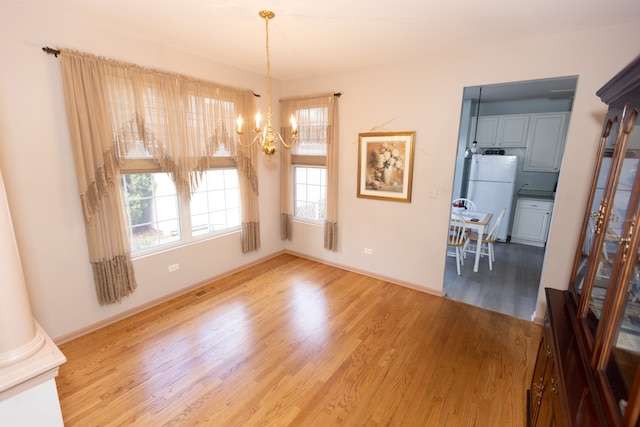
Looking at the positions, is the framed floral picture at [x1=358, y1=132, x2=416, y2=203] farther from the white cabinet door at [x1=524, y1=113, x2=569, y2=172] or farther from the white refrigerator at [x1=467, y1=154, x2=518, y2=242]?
the white cabinet door at [x1=524, y1=113, x2=569, y2=172]

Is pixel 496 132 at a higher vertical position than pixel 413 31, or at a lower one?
lower

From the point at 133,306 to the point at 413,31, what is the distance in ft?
13.1

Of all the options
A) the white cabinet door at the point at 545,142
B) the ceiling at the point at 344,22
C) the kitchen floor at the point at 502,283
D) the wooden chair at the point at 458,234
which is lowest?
the kitchen floor at the point at 502,283

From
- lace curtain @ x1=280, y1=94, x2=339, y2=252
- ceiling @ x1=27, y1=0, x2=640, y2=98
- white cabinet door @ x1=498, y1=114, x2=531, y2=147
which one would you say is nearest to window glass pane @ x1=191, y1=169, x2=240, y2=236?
lace curtain @ x1=280, y1=94, x2=339, y2=252

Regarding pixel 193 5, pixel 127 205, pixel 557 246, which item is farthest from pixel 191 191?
pixel 557 246

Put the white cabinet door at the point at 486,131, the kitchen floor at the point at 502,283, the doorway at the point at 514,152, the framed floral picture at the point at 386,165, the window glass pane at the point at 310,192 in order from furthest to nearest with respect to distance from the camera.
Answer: the white cabinet door at the point at 486,131, the window glass pane at the point at 310,192, the doorway at the point at 514,152, the framed floral picture at the point at 386,165, the kitchen floor at the point at 502,283

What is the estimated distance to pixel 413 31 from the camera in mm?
2611

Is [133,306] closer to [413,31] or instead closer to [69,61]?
[69,61]

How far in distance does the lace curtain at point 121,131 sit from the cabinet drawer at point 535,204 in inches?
219

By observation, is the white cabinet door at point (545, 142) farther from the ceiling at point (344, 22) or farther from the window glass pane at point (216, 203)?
the window glass pane at point (216, 203)

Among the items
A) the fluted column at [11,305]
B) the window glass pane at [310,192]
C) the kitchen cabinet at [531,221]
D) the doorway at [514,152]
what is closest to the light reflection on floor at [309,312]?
the window glass pane at [310,192]

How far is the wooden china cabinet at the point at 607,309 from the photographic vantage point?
100cm

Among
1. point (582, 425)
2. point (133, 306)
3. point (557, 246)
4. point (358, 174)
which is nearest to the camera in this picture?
point (582, 425)

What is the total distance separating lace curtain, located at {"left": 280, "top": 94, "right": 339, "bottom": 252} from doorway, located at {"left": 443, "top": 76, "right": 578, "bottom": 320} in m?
1.81
